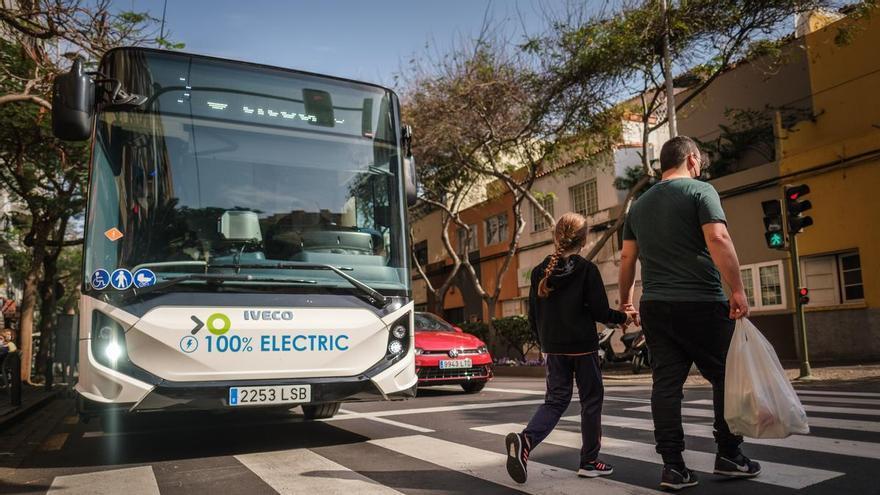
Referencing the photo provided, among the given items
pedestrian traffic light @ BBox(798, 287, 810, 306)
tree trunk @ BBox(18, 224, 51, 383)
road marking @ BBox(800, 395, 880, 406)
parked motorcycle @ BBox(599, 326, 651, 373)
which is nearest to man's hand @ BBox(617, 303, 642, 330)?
road marking @ BBox(800, 395, 880, 406)

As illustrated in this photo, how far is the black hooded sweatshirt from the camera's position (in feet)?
14.1

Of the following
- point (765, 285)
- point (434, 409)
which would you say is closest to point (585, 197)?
point (765, 285)

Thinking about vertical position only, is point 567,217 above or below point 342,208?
below

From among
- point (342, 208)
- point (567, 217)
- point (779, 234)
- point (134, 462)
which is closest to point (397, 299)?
point (342, 208)

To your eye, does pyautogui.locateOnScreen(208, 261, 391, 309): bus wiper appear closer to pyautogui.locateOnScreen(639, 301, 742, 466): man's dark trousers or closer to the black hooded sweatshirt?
the black hooded sweatshirt

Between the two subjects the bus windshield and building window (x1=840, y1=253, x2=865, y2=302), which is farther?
building window (x1=840, y1=253, x2=865, y2=302)

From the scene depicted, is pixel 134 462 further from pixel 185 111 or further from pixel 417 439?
pixel 185 111

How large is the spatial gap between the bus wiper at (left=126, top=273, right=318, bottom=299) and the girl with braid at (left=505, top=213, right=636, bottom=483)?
2.17 m

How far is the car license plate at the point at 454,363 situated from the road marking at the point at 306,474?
17.2 feet

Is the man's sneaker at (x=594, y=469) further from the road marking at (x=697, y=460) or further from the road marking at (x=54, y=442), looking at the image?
the road marking at (x=54, y=442)

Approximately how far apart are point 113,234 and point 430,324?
816cm

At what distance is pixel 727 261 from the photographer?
3781 mm

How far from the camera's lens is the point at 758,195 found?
17922 millimetres

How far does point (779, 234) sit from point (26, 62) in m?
13.5
